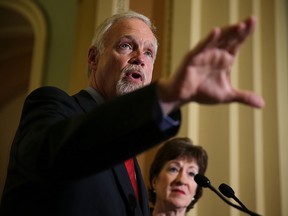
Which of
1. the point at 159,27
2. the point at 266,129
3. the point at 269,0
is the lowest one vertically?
the point at 266,129

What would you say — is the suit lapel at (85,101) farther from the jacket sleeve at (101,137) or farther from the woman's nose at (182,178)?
the woman's nose at (182,178)

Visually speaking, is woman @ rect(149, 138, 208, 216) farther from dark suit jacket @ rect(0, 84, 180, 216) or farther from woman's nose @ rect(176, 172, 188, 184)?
A: dark suit jacket @ rect(0, 84, 180, 216)

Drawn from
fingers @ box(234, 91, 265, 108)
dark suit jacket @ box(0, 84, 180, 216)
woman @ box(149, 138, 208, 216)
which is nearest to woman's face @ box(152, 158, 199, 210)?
woman @ box(149, 138, 208, 216)

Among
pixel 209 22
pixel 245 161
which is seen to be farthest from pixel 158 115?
pixel 209 22

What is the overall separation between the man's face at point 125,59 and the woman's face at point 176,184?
3.37 ft

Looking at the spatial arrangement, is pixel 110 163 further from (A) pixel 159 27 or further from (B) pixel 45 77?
(B) pixel 45 77

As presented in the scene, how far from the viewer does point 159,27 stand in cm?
310

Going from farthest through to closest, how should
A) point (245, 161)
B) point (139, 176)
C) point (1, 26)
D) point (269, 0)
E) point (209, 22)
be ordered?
1. point (1, 26)
2. point (269, 0)
3. point (209, 22)
4. point (245, 161)
5. point (139, 176)

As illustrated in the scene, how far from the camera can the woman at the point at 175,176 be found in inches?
96.5

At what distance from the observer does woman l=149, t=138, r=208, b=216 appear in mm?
2451

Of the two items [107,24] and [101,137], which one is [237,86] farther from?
[101,137]

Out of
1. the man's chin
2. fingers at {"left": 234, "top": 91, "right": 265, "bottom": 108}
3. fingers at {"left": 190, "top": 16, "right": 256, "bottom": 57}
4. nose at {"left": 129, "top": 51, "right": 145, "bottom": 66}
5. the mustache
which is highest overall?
nose at {"left": 129, "top": 51, "right": 145, "bottom": 66}

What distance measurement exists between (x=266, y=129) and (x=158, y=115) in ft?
8.07

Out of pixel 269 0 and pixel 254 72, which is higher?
pixel 269 0
